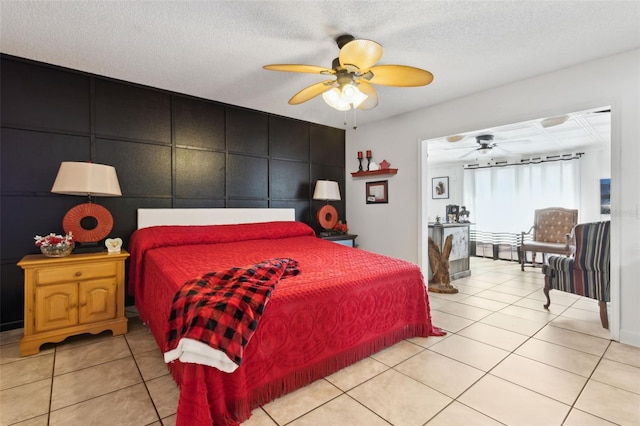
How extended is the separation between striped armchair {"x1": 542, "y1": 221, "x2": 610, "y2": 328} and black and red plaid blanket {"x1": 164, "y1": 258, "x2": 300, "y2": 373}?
3.03 m

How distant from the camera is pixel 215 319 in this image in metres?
1.42

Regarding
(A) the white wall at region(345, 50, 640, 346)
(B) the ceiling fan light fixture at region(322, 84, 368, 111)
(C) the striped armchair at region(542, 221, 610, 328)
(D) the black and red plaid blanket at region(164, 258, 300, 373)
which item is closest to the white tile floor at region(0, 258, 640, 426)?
(C) the striped armchair at region(542, 221, 610, 328)

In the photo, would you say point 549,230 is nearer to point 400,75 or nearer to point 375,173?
point 375,173

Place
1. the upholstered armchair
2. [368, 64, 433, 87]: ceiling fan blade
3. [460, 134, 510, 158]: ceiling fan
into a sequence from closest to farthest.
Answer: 1. [368, 64, 433, 87]: ceiling fan blade
2. [460, 134, 510, 158]: ceiling fan
3. the upholstered armchair

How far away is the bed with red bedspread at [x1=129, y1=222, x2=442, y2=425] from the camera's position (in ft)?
4.92

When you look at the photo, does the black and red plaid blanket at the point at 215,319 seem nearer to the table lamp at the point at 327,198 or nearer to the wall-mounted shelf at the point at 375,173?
the table lamp at the point at 327,198

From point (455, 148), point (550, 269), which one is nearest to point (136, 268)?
point (550, 269)

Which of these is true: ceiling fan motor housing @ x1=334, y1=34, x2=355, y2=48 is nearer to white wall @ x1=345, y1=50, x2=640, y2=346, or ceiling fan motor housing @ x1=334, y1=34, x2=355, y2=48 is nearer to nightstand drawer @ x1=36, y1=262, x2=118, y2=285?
white wall @ x1=345, y1=50, x2=640, y2=346

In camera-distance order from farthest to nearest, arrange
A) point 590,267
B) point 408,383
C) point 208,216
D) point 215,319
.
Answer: point 208,216
point 590,267
point 408,383
point 215,319

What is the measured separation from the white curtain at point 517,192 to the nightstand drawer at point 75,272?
6863 mm

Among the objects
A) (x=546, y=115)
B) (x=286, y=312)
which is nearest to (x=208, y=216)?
(x=286, y=312)

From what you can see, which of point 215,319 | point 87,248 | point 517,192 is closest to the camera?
point 215,319

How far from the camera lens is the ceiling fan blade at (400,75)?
207 centimetres

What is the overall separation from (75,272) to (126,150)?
4.46 ft
